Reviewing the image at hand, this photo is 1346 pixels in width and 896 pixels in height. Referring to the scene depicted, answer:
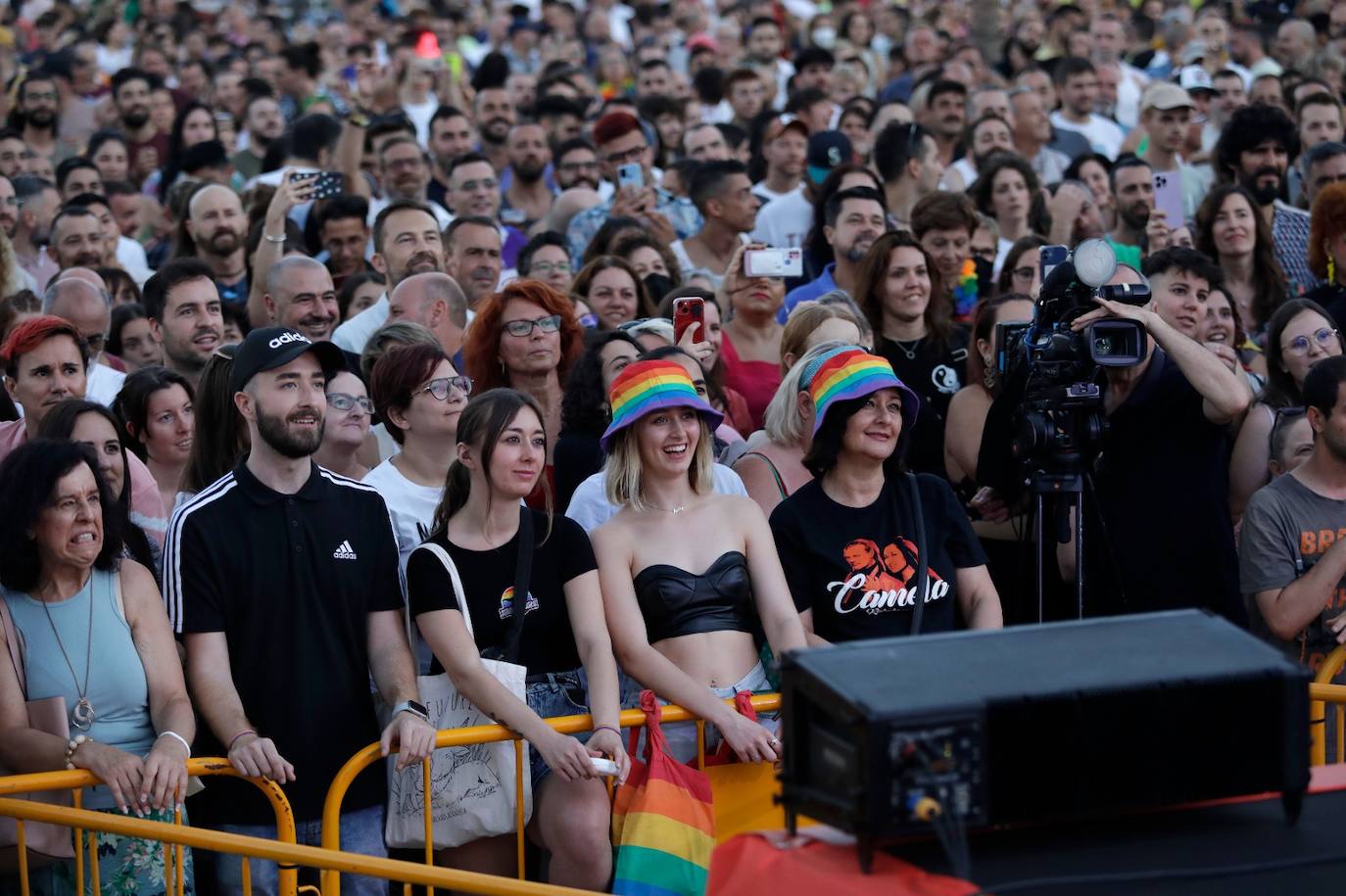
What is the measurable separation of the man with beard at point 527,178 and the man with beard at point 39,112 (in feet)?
12.6

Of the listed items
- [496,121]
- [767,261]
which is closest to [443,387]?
[767,261]

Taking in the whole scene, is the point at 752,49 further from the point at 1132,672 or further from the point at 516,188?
the point at 1132,672

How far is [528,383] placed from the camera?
6352mm

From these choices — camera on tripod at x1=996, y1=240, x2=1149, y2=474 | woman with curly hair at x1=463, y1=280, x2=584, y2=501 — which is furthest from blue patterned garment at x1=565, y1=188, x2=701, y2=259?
camera on tripod at x1=996, y1=240, x2=1149, y2=474

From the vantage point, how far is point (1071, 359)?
5238 mm

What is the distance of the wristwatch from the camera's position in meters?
4.43

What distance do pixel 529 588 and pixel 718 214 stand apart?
449 centimetres

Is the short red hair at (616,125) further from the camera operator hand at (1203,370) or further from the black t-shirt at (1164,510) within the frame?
the camera operator hand at (1203,370)

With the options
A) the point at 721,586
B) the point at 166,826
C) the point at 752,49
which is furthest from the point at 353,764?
the point at 752,49

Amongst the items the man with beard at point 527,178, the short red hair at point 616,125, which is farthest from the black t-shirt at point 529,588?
the man with beard at point 527,178

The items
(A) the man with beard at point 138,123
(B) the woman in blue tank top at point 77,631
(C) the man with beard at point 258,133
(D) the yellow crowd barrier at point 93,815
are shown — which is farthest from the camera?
(A) the man with beard at point 138,123

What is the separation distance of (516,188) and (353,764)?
701 centimetres

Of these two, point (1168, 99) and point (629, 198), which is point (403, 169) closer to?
point (629, 198)

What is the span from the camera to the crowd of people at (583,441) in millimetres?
4535
